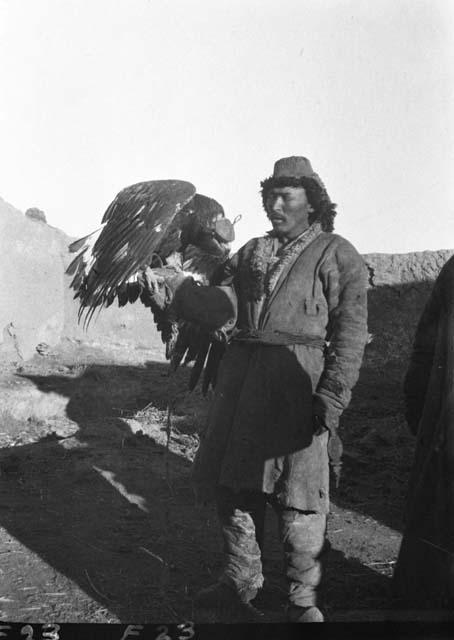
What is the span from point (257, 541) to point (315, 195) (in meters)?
1.53

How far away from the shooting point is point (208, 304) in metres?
2.86

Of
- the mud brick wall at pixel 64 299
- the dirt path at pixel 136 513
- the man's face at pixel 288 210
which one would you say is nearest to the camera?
the man's face at pixel 288 210

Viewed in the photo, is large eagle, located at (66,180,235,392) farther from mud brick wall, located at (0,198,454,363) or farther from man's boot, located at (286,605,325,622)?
mud brick wall, located at (0,198,454,363)

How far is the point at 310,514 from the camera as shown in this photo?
8.38ft

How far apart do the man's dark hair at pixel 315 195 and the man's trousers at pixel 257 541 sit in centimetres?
119

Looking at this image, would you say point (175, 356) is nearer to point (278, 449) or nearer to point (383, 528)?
point (278, 449)

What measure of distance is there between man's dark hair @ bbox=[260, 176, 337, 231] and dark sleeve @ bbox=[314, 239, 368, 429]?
16 cm

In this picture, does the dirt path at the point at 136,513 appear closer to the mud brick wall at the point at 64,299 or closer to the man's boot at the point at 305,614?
the man's boot at the point at 305,614

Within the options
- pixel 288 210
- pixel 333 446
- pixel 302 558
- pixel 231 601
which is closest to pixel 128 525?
pixel 231 601

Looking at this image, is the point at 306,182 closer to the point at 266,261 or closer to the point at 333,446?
the point at 266,261

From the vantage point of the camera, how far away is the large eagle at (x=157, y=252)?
9.55ft

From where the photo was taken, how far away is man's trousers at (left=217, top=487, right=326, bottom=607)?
254 cm

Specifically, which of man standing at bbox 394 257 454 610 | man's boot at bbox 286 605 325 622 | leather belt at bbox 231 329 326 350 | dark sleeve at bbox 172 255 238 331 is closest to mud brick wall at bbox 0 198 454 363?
man standing at bbox 394 257 454 610

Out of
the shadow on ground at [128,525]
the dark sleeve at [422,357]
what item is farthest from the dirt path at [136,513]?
the dark sleeve at [422,357]
